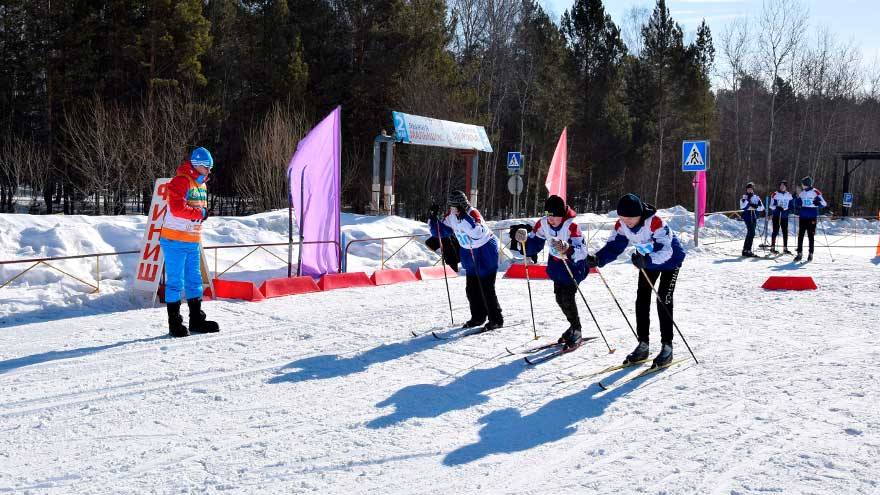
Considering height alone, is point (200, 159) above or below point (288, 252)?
above

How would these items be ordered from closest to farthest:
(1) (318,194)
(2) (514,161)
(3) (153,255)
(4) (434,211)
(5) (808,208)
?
(4) (434,211) → (3) (153,255) → (1) (318,194) → (5) (808,208) → (2) (514,161)

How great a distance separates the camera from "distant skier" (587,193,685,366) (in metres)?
5.75

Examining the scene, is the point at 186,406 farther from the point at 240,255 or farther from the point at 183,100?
the point at 183,100

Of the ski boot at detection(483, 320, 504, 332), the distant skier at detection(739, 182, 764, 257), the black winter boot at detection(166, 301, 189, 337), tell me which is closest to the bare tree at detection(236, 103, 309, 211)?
the distant skier at detection(739, 182, 764, 257)

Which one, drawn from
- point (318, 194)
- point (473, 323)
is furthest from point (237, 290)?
point (473, 323)

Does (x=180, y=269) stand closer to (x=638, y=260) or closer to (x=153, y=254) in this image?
(x=153, y=254)

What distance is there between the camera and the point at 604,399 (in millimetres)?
5035

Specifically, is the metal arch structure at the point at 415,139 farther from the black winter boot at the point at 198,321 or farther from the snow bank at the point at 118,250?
the black winter boot at the point at 198,321

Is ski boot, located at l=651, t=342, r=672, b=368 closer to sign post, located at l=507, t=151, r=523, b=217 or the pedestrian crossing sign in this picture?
the pedestrian crossing sign

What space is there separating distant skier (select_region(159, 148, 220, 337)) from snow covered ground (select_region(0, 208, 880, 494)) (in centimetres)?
32

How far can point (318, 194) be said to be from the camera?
10680 millimetres

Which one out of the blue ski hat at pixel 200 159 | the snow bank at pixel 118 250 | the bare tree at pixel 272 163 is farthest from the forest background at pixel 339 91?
the blue ski hat at pixel 200 159

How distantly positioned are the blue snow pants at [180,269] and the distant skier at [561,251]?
344 cm

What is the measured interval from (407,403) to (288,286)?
5.29 m
